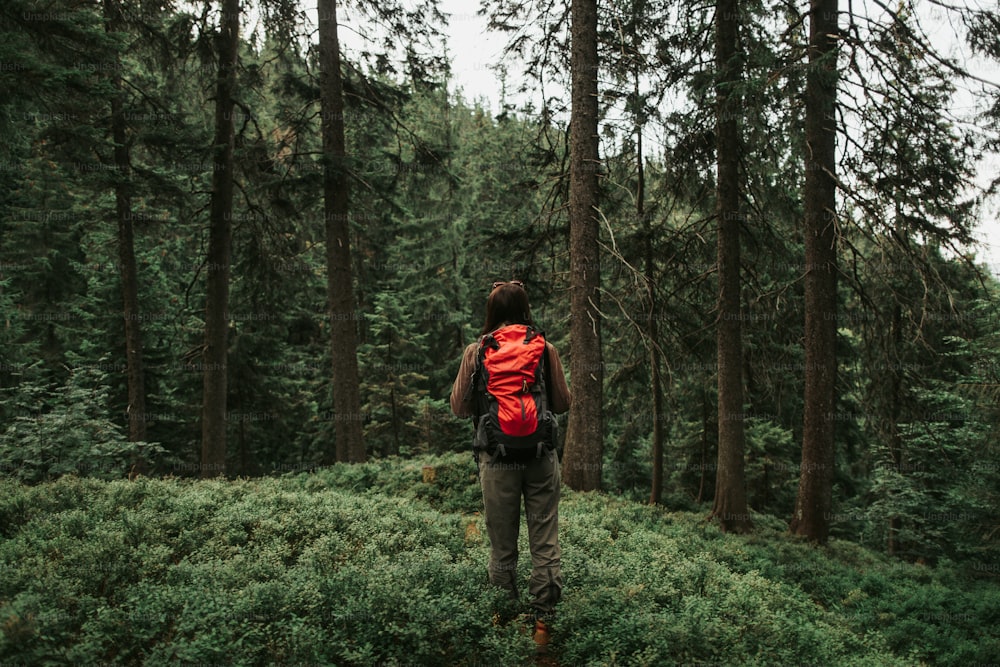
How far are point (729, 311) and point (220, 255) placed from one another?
10.7m

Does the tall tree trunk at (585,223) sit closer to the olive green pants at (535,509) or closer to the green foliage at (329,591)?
the green foliage at (329,591)

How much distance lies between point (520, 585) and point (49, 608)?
11.6 feet

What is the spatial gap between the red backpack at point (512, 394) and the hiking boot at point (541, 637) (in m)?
1.30

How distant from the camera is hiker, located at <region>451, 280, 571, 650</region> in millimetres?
4488

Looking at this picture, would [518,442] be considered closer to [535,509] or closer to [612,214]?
[535,509]

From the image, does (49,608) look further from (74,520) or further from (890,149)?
(890,149)

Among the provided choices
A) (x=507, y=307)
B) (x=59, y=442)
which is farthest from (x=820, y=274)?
(x=59, y=442)

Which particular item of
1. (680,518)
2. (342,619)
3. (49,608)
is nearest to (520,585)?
(342,619)

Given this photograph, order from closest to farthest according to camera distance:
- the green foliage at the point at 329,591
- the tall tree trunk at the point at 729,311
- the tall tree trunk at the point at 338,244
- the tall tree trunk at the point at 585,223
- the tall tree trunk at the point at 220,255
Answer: the green foliage at the point at 329,591, the tall tree trunk at the point at 585,223, the tall tree trunk at the point at 729,311, the tall tree trunk at the point at 220,255, the tall tree trunk at the point at 338,244

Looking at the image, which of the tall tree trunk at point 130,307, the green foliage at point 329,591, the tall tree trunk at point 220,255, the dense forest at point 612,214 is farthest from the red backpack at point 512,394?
the tall tree trunk at point 130,307

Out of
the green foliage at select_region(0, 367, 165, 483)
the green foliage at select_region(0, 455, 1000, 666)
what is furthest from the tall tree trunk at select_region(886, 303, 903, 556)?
the green foliage at select_region(0, 367, 165, 483)

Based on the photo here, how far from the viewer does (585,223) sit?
10.4 metres

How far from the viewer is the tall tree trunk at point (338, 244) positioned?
12930 mm

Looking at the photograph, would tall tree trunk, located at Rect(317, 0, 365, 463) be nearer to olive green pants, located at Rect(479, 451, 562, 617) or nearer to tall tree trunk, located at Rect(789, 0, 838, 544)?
olive green pants, located at Rect(479, 451, 562, 617)
